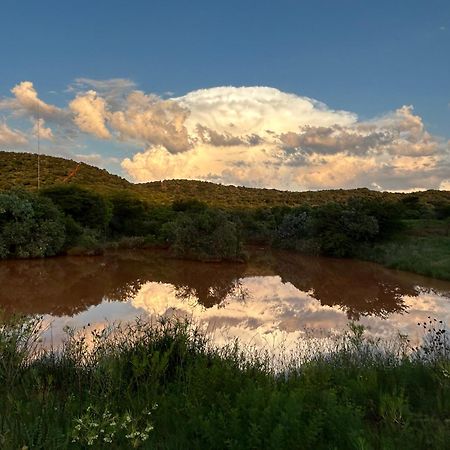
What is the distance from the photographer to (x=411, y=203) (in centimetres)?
4641

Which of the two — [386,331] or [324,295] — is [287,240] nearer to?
[324,295]

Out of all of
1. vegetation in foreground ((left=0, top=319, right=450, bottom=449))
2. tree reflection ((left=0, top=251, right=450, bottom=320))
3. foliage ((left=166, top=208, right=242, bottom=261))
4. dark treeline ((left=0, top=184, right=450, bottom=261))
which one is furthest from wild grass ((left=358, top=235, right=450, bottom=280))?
vegetation in foreground ((left=0, top=319, right=450, bottom=449))

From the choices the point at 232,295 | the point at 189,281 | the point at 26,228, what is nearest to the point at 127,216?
the point at 26,228

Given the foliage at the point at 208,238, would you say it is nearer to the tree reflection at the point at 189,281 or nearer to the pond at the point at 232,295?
the tree reflection at the point at 189,281

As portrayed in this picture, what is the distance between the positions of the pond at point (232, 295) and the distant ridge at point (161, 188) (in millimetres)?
18921

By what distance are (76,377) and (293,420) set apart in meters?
3.37

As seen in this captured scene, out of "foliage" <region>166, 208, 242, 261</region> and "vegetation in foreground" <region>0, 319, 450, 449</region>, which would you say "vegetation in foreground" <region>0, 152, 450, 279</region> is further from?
"vegetation in foreground" <region>0, 319, 450, 449</region>

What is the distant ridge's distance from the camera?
52.8 meters

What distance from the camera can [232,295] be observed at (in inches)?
723

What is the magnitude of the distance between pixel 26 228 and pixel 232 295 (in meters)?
15.3

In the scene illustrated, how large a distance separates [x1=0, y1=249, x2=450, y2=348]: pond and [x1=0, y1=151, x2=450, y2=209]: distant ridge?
1892cm

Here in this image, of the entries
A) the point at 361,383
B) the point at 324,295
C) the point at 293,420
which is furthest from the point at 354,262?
the point at 293,420

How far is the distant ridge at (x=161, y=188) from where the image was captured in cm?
5281

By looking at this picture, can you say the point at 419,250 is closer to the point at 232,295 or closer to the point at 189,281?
the point at 189,281
